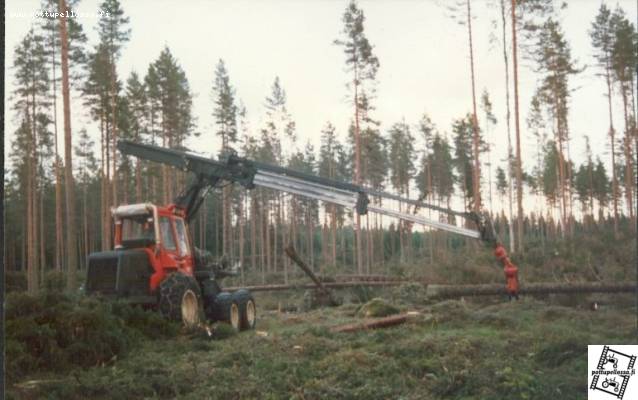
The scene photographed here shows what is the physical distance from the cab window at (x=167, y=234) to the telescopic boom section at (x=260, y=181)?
45.4 inches

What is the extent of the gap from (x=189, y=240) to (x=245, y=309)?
1.91 meters

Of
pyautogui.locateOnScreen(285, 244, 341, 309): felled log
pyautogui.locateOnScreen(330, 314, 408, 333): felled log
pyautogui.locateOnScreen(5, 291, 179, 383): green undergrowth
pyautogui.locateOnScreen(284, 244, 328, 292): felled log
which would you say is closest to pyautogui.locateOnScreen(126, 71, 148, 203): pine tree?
pyautogui.locateOnScreen(285, 244, 341, 309): felled log

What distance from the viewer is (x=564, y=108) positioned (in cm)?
3322

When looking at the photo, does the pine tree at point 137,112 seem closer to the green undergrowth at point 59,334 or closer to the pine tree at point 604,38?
the green undergrowth at point 59,334

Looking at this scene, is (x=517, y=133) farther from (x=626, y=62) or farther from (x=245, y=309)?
(x=245, y=309)

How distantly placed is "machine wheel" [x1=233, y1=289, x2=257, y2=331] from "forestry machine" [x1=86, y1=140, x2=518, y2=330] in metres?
0.02

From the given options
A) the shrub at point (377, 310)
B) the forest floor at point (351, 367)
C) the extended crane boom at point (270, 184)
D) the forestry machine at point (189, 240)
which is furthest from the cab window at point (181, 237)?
the shrub at point (377, 310)

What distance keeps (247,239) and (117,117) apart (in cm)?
2221

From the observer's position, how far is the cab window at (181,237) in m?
12.1

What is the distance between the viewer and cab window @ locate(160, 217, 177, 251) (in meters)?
11.6

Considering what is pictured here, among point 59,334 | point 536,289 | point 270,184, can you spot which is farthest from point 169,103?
point 59,334

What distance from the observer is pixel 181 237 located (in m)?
12.2

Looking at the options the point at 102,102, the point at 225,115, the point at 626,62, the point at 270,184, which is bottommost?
the point at 270,184

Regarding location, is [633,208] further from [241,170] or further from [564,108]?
[241,170]
